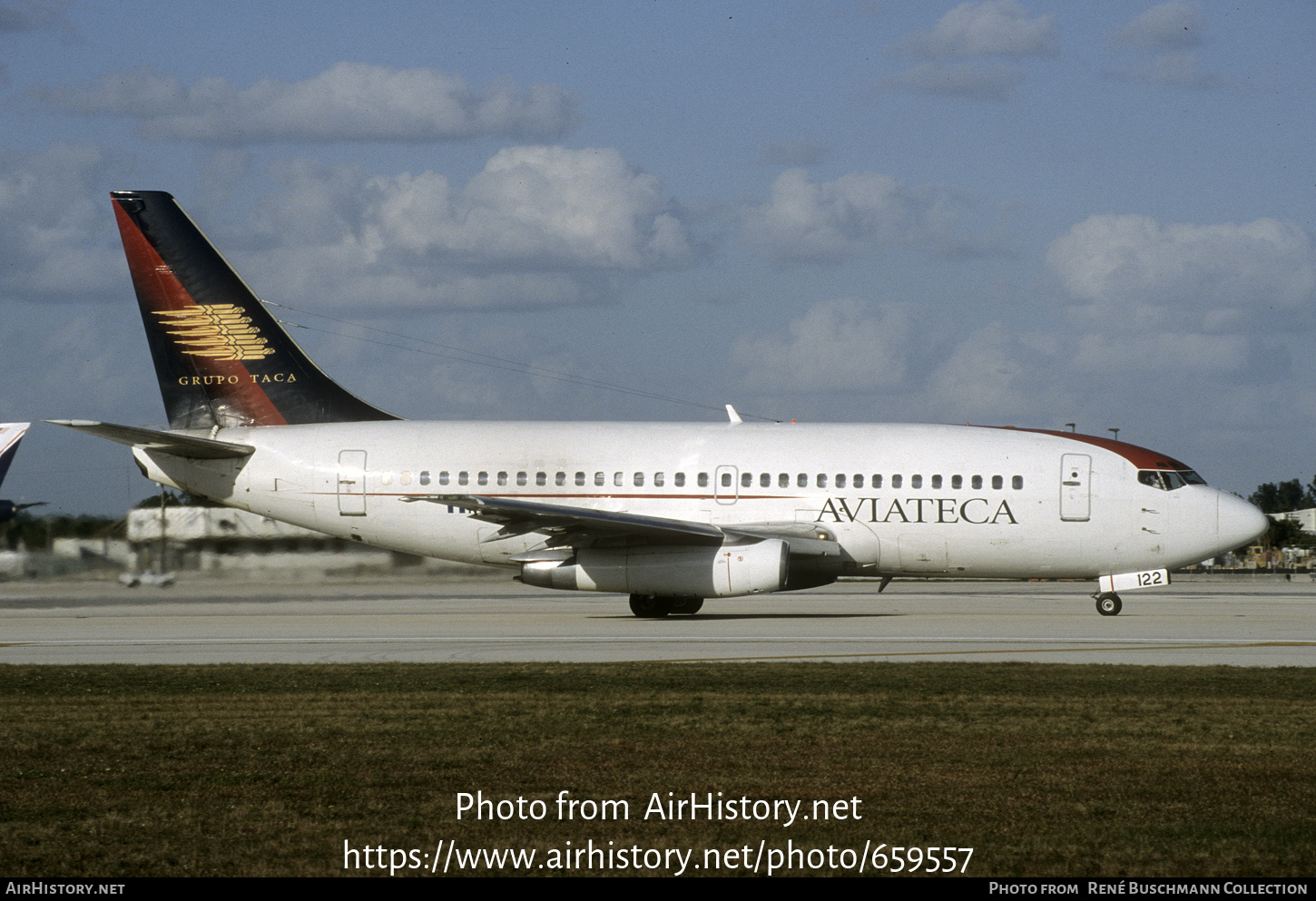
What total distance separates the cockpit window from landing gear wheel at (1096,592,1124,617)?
7.39 feet

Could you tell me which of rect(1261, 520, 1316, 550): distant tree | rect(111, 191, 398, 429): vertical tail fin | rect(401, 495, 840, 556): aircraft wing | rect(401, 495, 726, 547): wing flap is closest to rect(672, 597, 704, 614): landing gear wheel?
rect(401, 495, 840, 556): aircraft wing

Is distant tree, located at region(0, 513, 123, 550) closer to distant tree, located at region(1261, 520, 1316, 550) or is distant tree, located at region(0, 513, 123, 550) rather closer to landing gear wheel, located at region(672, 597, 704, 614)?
landing gear wheel, located at region(672, 597, 704, 614)

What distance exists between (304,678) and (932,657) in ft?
25.9

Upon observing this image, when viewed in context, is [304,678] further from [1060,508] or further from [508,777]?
[1060,508]

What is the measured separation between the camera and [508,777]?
9.27m

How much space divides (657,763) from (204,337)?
2093 cm

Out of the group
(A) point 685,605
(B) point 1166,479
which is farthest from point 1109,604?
(A) point 685,605

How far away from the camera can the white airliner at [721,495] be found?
24.6 metres

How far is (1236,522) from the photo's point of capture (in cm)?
2545

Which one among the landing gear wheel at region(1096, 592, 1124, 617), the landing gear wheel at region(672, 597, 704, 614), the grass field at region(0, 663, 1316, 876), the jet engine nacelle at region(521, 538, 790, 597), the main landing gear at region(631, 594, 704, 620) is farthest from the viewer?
the landing gear wheel at region(672, 597, 704, 614)

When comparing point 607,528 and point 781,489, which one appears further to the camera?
point 781,489

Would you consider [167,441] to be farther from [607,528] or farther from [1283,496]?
[1283,496]

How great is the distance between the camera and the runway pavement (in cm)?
1786

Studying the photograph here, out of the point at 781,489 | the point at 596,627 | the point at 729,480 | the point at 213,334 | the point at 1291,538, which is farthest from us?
the point at 1291,538
